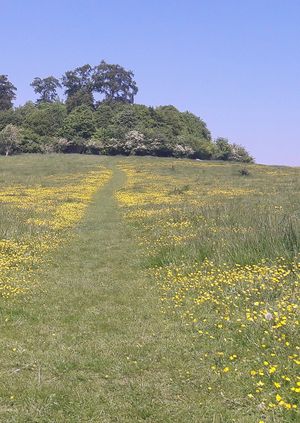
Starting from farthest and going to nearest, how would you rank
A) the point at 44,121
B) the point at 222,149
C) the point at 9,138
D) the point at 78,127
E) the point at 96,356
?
the point at 222,149 → the point at 44,121 → the point at 78,127 → the point at 9,138 → the point at 96,356

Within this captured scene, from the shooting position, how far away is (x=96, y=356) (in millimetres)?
7406

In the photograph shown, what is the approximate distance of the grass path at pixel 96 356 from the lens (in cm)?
586

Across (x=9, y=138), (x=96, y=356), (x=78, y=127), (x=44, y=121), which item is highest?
(x=44, y=121)

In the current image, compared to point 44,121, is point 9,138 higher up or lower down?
lower down

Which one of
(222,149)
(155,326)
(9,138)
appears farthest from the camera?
(222,149)

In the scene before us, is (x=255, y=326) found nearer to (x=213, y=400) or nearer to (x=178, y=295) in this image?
(x=213, y=400)

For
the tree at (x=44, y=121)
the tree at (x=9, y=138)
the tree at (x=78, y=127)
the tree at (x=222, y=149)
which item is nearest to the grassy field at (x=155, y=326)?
the tree at (x=9, y=138)

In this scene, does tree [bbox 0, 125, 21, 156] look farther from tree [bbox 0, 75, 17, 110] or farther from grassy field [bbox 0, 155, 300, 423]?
grassy field [bbox 0, 155, 300, 423]

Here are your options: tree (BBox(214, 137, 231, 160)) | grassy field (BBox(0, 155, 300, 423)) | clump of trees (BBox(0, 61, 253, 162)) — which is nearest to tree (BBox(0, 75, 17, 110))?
clump of trees (BBox(0, 61, 253, 162))

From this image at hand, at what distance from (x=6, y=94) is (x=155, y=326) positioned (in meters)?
144

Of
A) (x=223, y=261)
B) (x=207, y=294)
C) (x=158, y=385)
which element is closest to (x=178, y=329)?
(x=207, y=294)

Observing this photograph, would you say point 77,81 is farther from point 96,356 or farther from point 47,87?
point 96,356

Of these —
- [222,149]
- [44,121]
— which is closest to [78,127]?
[44,121]

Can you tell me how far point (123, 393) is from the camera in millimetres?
6258
